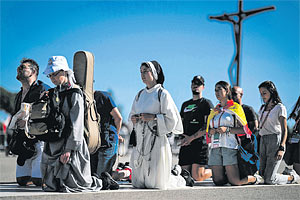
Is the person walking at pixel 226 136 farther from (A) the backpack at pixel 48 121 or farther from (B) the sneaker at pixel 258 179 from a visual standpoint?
(A) the backpack at pixel 48 121

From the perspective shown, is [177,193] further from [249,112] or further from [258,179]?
[249,112]

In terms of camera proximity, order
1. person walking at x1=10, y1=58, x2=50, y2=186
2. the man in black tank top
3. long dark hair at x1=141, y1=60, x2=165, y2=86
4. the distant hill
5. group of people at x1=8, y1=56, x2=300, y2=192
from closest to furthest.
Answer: group of people at x1=8, y1=56, x2=300, y2=192, long dark hair at x1=141, y1=60, x2=165, y2=86, person walking at x1=10, y1=58, x2=50, y2=186, the man in black tank top, the distant hill

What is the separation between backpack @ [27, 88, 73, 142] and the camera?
5434mm

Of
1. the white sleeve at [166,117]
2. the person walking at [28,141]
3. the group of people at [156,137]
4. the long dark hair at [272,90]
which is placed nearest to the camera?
the group of people at [156,137]

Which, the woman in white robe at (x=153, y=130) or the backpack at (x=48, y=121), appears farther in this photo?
the woman in white robe at (x=153, y=130)

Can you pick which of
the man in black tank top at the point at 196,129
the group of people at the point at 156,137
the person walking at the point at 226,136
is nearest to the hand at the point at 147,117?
the group of people at the point at 156,137

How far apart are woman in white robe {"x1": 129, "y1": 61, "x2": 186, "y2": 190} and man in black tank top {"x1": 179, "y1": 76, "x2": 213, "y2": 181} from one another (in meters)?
1.96

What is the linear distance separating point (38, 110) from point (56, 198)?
112 centimetres

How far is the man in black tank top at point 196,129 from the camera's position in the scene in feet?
27.3

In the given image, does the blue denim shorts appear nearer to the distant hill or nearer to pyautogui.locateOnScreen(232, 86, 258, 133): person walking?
pyautogui.locateOnScreen(232, 86, 258, 133): person walking

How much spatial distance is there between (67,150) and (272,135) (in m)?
4.12

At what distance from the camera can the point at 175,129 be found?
636cm

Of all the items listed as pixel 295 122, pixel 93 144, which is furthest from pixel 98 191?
pixel 295 122

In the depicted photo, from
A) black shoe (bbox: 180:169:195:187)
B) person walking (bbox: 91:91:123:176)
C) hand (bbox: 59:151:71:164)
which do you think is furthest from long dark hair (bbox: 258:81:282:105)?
hand (bbox: 59:151:71:164)
